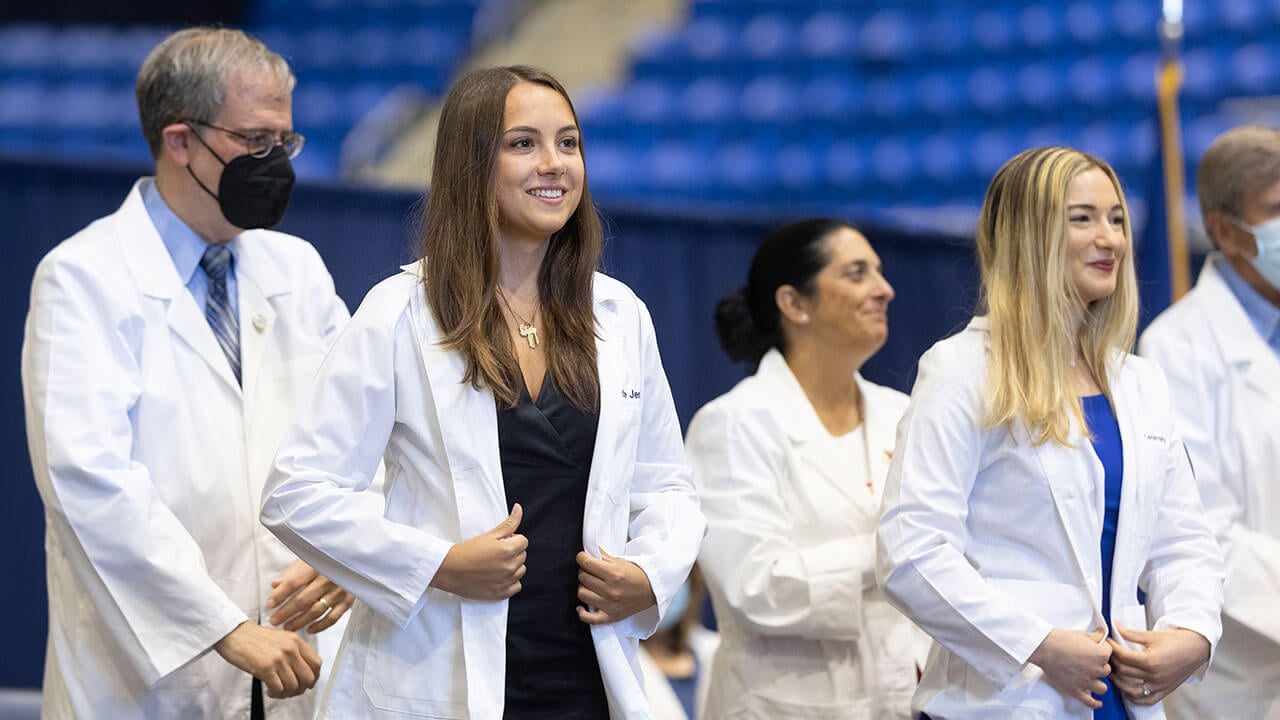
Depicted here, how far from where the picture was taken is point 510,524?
1972 mm

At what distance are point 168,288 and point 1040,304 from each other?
1629mm

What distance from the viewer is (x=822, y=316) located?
335 cm

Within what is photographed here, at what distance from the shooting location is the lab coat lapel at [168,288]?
2.60 metres

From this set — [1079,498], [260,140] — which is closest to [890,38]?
[260,140]

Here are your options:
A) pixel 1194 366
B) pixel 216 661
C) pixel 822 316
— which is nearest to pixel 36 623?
pixel 216 661

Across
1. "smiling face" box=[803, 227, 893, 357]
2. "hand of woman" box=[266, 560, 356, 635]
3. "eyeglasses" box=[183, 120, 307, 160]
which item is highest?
"eyeglasses" box=[183, 120, 307, 160]

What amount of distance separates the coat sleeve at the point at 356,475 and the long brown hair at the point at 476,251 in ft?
0.28

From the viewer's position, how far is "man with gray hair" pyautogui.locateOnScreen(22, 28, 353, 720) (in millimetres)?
2344

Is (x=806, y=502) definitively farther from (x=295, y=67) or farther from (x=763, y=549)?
(x=295, y=67)

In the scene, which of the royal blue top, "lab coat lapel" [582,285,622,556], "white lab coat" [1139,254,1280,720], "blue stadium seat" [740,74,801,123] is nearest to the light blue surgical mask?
"white lab coat" [1139,254,1280,720]

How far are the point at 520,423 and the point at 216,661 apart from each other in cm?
91

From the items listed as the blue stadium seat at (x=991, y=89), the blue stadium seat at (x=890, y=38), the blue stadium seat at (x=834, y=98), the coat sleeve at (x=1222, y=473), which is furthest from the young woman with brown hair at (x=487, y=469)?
the blue stadium seat at (x=890, y=38)

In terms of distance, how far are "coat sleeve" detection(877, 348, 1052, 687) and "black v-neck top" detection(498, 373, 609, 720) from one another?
23.6 inches

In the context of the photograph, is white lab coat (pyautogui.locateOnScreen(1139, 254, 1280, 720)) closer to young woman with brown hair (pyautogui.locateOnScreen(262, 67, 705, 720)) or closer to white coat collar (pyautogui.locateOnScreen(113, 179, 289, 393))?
young woman with brown hair (pyautogui.locateOnScreen(262, 67, 705, 720))
